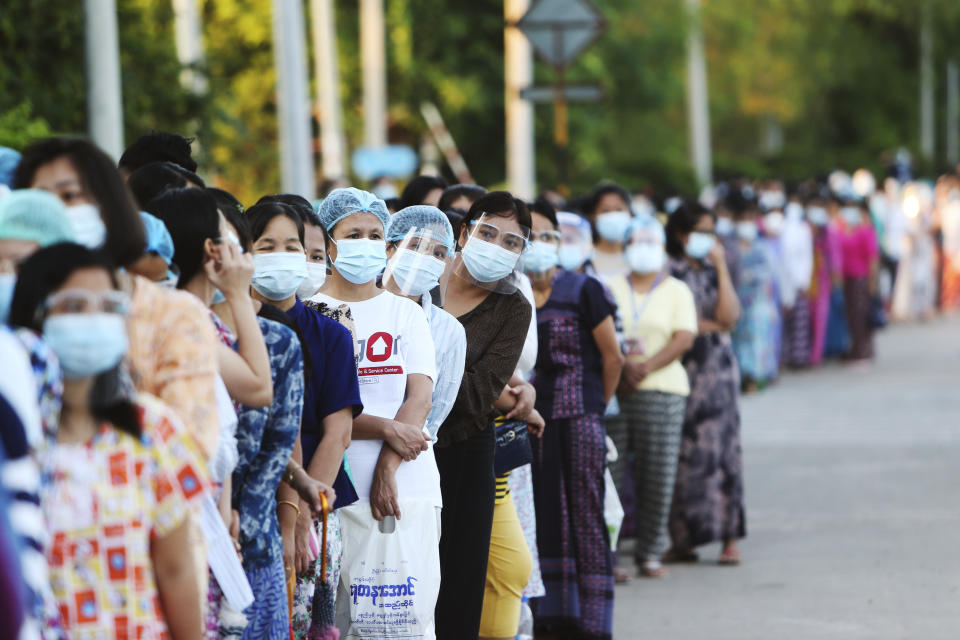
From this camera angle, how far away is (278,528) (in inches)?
191

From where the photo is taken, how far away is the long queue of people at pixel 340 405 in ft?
11.4

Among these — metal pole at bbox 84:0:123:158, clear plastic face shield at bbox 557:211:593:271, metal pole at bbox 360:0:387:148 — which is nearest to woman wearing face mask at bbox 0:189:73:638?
clear plastic face shield at bbox 557:211:593:271

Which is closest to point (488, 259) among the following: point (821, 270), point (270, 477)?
point (270, 477)

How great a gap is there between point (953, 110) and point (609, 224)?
60.5 m

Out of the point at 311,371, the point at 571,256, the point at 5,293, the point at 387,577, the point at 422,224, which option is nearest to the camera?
the point at 5,293

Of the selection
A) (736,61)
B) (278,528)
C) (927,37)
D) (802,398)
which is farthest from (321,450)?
(927,37)

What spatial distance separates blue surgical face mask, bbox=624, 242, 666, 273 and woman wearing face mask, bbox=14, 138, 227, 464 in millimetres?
5387

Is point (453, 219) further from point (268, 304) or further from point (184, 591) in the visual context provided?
point (184, 591)

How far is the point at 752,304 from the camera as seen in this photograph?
17.8 metres

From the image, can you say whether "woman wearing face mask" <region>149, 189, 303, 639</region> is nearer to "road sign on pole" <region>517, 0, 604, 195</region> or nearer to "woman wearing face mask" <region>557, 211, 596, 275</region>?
"woman wearing face mask" <region>557, 211, 596, 275</region>

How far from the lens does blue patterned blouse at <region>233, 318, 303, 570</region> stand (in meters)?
4.68

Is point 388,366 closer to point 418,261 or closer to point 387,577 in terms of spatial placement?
point 418,261

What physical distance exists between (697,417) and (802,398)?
26.5ft

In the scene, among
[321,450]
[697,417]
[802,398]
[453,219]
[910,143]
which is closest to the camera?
[321,450]
